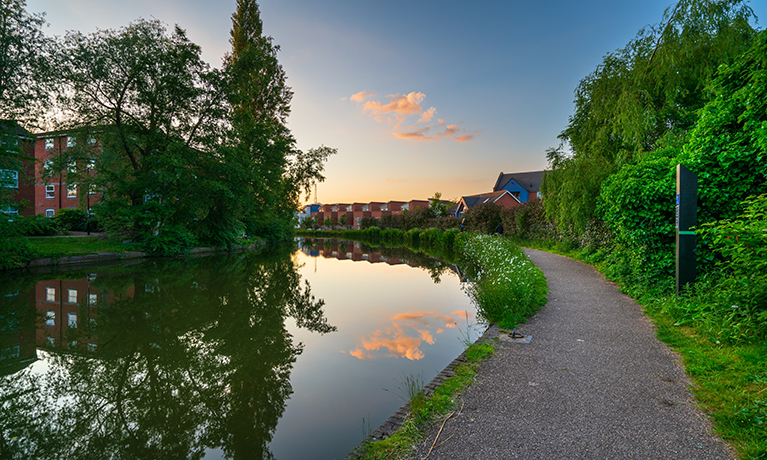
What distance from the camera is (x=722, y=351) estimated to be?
389 cm

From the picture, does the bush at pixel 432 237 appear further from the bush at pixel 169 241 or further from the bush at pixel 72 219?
the bush at pixel 72 219

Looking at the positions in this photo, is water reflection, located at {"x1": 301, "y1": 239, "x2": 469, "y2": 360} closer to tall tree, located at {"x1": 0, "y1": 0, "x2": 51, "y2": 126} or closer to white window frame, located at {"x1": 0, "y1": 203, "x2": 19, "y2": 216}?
white window frame, located at {"x1": 0, "y1": 203, "x2": 19, "y2": 216}

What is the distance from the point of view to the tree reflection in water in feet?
10.00

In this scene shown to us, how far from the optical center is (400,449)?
2471 millimetres

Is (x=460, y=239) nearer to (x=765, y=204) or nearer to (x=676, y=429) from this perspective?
(x=765, y=204)

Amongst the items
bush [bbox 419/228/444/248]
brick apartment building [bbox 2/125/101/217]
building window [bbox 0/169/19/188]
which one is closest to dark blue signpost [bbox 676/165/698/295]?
brick apartment building [bbox 2/125/101/217]

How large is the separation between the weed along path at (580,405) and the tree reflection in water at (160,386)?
1937mm

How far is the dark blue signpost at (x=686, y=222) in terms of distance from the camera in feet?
18.2

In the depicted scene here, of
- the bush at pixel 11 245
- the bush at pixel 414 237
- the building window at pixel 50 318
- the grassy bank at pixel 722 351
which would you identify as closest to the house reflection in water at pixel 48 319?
the building window at pixel 50 318

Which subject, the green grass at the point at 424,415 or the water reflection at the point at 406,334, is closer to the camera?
the green grass at the point at 424,415

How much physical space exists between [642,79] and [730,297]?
6504mm

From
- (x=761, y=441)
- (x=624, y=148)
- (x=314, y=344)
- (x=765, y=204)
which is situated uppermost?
(x=624, y=148)

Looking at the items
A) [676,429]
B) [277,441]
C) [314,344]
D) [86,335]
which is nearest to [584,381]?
[676,429]

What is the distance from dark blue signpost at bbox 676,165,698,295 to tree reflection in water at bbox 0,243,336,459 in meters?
6.21
